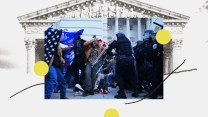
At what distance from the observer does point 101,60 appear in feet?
13.2

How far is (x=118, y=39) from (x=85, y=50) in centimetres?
31

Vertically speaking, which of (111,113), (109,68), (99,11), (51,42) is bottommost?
(111,113)

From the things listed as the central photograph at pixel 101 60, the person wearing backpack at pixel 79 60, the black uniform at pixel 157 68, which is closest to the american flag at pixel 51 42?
the central photograph at pixel 101 60

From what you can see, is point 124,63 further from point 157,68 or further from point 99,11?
point 99,11

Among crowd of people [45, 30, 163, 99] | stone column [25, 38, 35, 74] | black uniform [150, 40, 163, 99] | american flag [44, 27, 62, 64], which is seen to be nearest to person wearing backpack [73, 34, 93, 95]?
crowd of people [45, 30, 163, 99]

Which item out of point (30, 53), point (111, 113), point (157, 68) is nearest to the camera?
point (111, 113)

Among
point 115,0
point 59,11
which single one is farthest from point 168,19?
point 59,11

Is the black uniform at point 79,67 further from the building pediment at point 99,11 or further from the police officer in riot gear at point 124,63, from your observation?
the building pediment at point 99,11

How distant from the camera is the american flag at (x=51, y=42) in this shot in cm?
398

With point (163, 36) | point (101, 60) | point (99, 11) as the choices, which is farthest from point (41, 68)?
point (163, 36)

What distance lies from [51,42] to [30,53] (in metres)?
0.57

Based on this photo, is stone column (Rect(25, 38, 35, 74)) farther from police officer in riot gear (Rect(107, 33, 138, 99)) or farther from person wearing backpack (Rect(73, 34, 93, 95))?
police officer in riot gear (Rect(107, 33, 138, 99))

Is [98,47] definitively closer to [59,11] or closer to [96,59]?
[96,59]

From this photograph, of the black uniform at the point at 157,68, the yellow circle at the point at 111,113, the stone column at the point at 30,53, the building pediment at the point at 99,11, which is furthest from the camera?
the building pediment at the point at 99,11
